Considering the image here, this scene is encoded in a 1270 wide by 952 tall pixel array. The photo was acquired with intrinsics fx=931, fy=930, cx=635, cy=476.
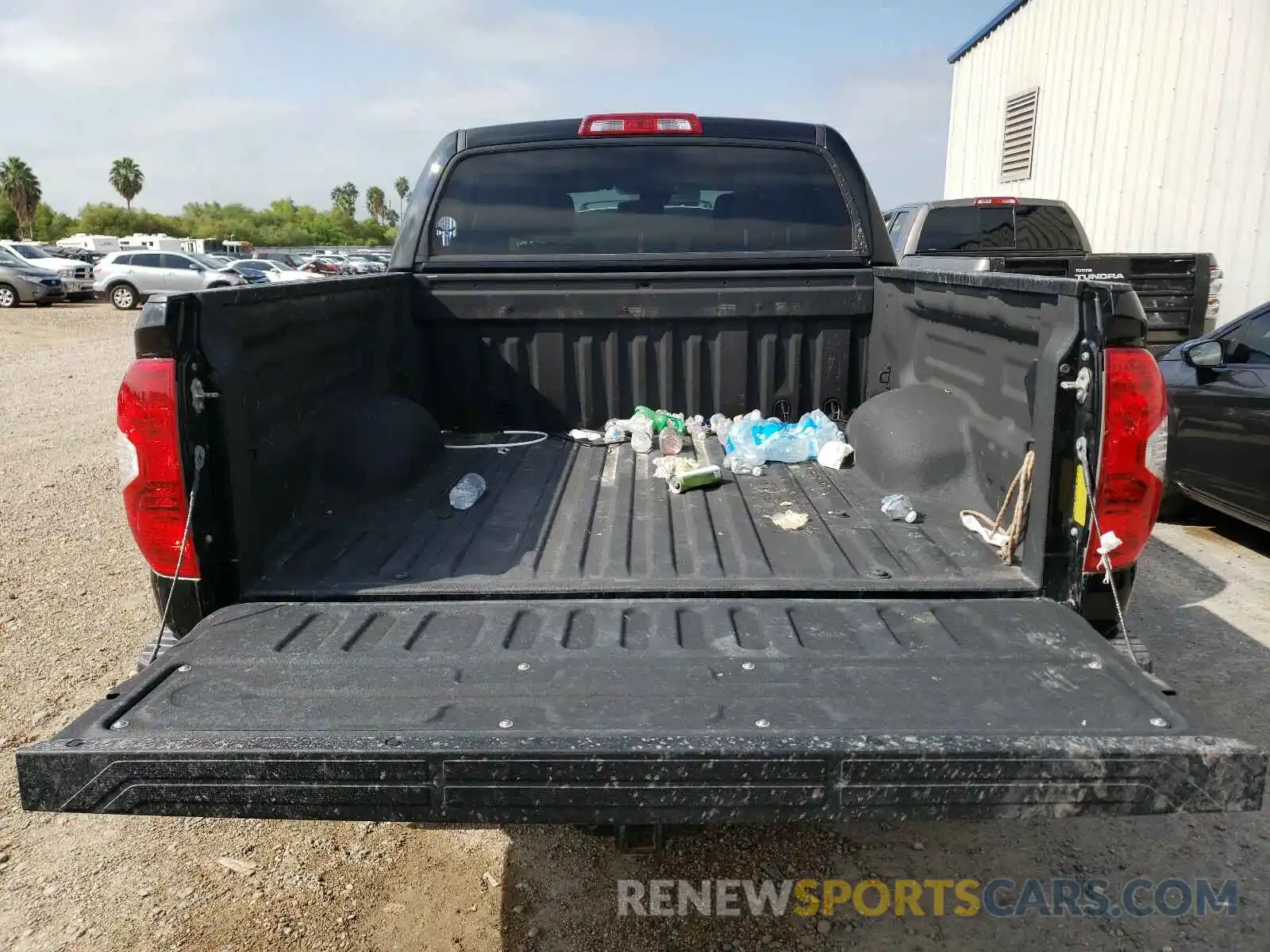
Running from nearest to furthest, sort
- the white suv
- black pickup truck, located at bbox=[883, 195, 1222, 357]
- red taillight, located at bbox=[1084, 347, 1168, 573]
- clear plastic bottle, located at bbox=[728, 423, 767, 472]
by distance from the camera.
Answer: red taillight, located at bbox=[1084, 347, 1168, 573]
clear plastic bottle, located at bbox=[728, 423, 767, 472]
black pickup truck, located at bbox=[883, 195, 1222, 357]
the white suv

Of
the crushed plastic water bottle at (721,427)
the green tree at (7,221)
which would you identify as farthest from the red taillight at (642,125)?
the green tree at (7,221)

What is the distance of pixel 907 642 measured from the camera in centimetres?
218

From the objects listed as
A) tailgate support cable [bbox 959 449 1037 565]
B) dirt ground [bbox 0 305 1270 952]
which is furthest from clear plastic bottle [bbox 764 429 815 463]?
dirt ground [bbox 0 305 1270 952]

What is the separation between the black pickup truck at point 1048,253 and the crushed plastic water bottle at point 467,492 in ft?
19.3

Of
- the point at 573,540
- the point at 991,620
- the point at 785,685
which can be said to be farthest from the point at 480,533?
→ the point at 991,620

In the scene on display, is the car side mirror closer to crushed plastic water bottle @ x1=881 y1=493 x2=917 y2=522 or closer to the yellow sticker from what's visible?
crushed plastic water bottle @ x1=881 y1=493 x2=917 y2=522

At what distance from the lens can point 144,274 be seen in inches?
1090

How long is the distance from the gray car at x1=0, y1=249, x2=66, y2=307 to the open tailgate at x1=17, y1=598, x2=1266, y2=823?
29.8m

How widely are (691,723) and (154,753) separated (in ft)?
3.35

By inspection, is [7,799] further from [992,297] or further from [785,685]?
[992,297]

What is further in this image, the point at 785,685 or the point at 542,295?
the point at 542,295

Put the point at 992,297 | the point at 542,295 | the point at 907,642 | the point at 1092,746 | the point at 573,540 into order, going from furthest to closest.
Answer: the point at 542,295, the point at 573,540, the point at 992,297, the point at 907,642, the point at 1092,746

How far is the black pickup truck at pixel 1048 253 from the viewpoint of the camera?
8148mm

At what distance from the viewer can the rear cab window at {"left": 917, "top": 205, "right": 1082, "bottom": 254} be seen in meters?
9.62
